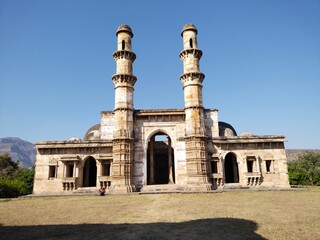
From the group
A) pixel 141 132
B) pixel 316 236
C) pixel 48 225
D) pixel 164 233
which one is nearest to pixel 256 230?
pixel 316 236

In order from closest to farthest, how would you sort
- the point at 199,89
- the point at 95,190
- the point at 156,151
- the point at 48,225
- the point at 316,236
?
1. the point at 316,236
2. the point at 48,225
3. the point at 95,190
4. the point at 199,89
5. the point at 156,151

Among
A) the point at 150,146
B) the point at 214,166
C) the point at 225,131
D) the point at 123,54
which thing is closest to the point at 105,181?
the point at 150,146

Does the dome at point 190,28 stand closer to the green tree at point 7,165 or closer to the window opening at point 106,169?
the window opening at point 106,169

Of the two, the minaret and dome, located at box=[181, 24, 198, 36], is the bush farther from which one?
dome, located at box=[181, 24, 198, 36]

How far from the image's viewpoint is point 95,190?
911 inches

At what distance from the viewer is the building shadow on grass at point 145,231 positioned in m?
6.96

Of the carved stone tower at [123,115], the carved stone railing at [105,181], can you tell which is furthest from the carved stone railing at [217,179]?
the carved stone railing at [105,181]

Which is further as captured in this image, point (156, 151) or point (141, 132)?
point (156, 151)

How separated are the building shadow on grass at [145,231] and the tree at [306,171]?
33393mm

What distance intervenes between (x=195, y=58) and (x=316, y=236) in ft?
69.9

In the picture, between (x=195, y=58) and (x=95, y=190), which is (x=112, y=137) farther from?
(x=195, y=58)

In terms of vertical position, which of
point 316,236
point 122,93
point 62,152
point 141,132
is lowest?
point 316,236

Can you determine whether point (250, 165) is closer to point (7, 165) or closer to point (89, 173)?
point (89, 173)

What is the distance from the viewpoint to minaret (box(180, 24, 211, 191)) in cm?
2250
